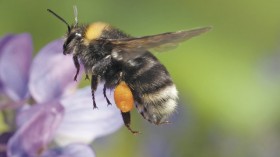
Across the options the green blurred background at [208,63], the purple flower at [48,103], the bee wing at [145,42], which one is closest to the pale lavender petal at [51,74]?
the purple flower at [48,103]

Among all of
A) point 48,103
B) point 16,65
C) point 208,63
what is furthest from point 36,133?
point 208,63

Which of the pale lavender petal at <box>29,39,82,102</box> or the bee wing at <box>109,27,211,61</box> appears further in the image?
the pale lavender petal at <box>29,39,82,102</box>

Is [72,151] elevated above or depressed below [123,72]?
below

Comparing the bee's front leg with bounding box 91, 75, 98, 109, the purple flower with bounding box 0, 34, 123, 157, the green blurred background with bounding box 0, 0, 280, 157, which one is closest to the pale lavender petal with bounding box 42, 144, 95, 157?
the purple flower with bounding box 0, 34, 123, 157

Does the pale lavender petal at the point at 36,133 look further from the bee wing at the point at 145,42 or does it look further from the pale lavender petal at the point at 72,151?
the bee wing at the point at 145,42

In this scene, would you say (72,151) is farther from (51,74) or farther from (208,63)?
(208,63)

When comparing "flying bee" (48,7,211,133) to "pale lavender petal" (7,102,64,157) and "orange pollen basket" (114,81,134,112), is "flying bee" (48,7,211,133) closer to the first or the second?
"orange pollen basket" (114,81,134,112)
